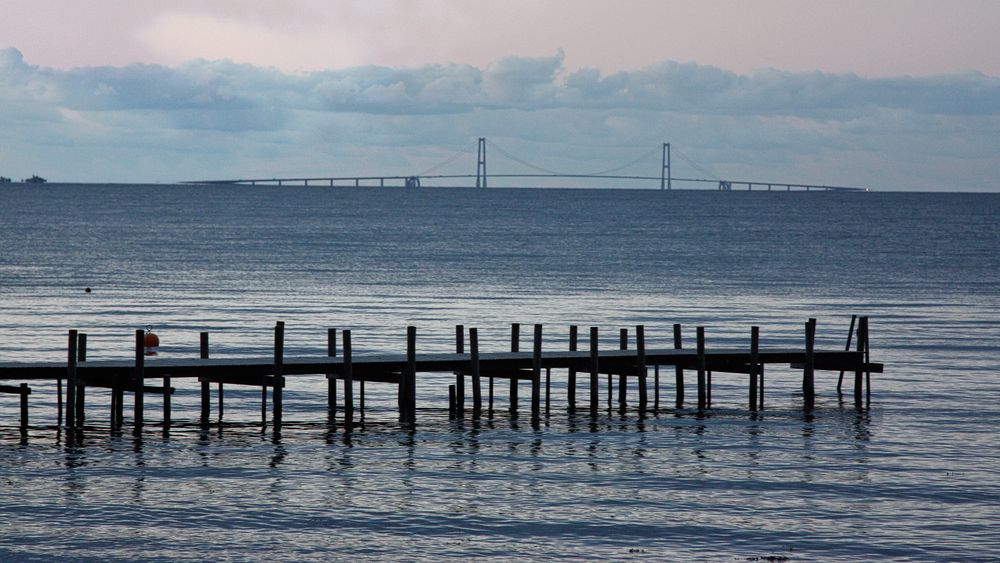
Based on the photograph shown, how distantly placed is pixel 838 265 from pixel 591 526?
81452 mm

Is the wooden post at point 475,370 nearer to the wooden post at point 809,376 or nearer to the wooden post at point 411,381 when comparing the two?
the wooden post at point 411,381

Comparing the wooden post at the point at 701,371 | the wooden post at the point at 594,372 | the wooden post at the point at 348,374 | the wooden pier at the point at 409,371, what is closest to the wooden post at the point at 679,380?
the wooden pier at the point at 409,371

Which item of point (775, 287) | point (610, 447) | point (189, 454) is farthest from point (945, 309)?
point (189, 454)

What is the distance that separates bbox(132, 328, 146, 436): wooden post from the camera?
29.3 metres

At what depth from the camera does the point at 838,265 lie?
331 ft

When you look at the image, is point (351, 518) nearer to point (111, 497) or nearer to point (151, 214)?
point (111, 497)

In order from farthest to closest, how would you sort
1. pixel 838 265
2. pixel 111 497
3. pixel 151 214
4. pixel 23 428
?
pixel 151 214 < pixel 838 265 < pixel 23 428 < pixel 111 497

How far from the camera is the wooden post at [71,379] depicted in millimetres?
28906

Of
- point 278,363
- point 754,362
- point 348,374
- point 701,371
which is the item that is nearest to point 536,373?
point 701,371

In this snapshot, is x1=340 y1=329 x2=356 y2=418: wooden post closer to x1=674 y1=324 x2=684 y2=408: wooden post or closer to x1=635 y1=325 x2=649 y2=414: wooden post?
x1=635 y1=325 x2=649 y2=414: wooden post

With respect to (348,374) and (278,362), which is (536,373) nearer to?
(348,374)

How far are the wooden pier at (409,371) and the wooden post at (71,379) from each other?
0.02 m

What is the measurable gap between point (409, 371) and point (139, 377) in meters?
5.97

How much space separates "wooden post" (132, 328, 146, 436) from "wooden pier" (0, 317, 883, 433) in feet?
0.08
